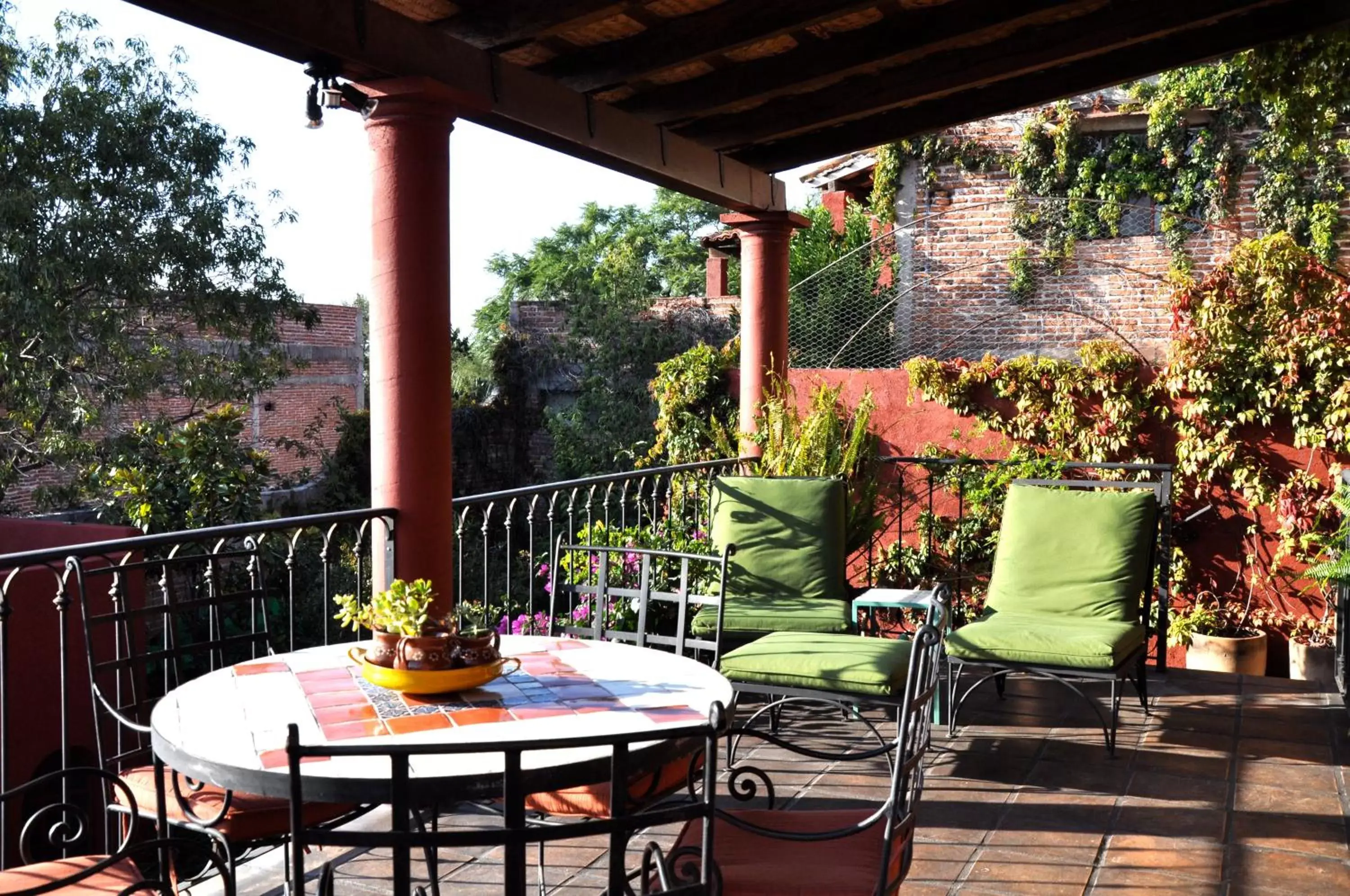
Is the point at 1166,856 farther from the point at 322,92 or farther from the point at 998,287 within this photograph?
the point at 998,287

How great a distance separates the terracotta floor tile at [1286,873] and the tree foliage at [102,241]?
10.9 meters

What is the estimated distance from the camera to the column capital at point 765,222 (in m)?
6.56

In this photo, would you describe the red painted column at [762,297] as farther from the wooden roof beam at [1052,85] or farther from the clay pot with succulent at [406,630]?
the clay pot with succulent at [406,630]

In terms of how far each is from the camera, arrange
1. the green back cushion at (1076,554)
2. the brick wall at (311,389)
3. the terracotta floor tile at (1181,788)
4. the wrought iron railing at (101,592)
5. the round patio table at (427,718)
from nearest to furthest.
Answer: the round patio table at (427,718), the wrought iron railing at (101,592), the terracotta floor tile at (1181,788), the green back cushion at (1076,554), the brick wall at (311,389)

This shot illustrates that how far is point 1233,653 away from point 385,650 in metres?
5.74

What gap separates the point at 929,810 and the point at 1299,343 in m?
4.41

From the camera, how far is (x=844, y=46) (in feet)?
16.2

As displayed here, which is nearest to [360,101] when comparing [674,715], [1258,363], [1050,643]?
[674,715]

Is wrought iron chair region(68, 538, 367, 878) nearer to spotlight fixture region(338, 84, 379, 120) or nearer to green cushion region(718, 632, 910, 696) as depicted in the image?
spotlight fixture region(338, 84, 379, 120)

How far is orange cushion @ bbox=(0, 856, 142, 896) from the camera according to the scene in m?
2.00

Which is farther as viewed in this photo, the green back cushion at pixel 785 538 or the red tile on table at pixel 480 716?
the green back cushion at pixel 785 538

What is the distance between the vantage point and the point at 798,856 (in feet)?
7.17

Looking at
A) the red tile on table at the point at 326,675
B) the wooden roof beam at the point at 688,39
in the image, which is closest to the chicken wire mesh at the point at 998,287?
the wooden roof beam at the point at 688,39

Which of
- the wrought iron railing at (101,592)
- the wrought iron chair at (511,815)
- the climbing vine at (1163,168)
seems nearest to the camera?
the wrought iron chair at (511,815)
